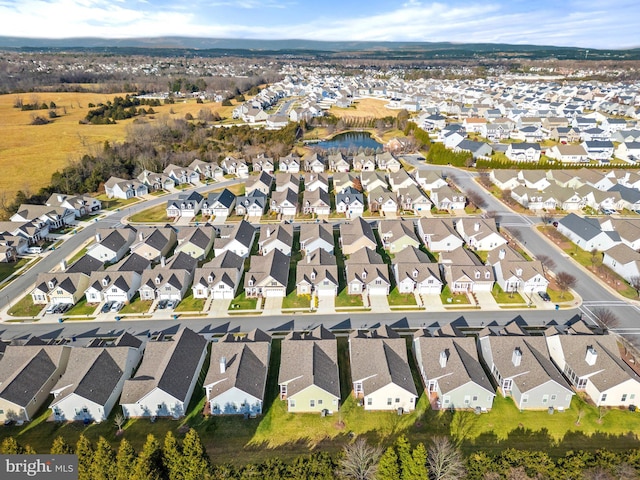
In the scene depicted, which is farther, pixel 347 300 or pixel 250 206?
pixel 250 206

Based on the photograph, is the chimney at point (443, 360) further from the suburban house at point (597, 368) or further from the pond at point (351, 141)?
the pond at point (351, 141)

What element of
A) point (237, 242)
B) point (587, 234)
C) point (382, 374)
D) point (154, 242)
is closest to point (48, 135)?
point (154, 242)

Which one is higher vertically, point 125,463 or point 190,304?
point 125,463

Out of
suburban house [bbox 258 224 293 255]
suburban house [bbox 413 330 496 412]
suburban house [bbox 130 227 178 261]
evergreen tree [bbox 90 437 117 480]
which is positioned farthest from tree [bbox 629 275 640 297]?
suburban house [bbox 130 227 178 261]

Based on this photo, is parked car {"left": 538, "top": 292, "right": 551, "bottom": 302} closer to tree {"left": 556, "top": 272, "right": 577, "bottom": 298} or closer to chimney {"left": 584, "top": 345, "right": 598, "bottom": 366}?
tree {"left": 556, "top": 272, "right": 577, "bottom": 298}

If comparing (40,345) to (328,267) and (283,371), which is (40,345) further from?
(328,267)

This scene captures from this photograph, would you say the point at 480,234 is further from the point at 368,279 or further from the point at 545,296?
the point at 368,279

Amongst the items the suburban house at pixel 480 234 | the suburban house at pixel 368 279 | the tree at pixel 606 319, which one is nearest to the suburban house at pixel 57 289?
the suburban house at pixel 368 279
